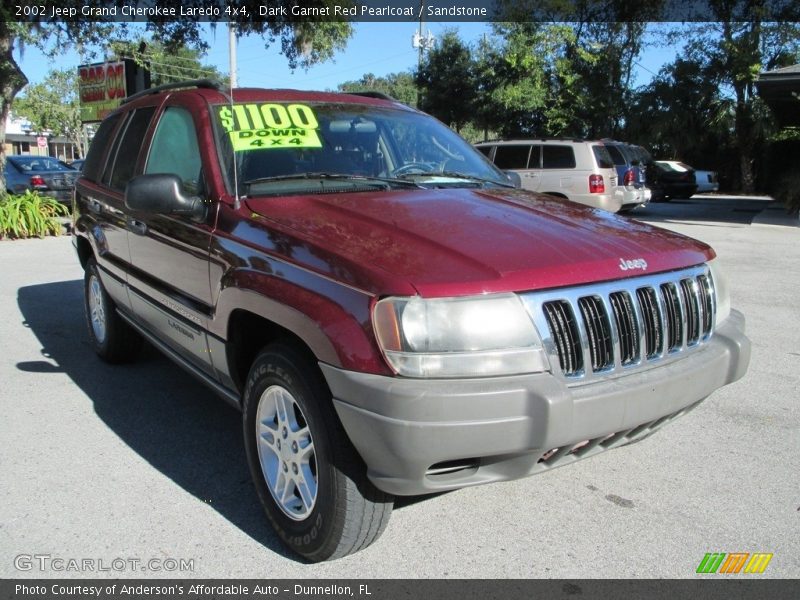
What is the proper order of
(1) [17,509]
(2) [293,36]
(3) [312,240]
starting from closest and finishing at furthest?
1. (3) [312,240]
2. (1) [17,509]
3. (2) [293,36]

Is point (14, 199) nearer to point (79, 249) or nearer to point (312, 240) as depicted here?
point (79, 249)

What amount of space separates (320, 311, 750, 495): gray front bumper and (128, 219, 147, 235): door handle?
2066 mm

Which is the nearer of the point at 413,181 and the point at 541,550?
the point at 541,550

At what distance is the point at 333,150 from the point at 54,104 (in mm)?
57068

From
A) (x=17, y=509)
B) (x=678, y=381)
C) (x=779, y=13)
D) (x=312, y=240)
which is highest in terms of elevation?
(x=779, y=13)

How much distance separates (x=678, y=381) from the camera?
8.72 ft

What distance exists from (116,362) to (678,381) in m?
4.10

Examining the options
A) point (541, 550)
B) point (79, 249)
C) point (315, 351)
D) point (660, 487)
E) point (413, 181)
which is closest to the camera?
point (315, 351)

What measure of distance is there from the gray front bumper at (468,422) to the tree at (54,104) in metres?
55.7

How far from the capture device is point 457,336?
2287 millimetres

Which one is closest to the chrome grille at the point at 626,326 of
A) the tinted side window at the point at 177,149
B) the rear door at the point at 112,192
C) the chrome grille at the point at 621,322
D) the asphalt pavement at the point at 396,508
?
the chrome grille at the point at 621,322

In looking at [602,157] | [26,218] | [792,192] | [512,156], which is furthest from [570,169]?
[26,218]
